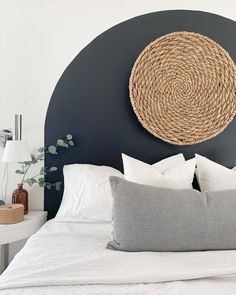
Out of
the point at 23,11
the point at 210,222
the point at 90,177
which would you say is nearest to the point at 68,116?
the point at 90,177

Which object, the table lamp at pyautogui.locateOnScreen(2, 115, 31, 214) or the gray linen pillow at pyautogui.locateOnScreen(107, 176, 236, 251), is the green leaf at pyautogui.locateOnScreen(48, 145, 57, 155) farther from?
the gray linen pillow at pyautogui.locateOnScreen(107, 176, 236, 251)

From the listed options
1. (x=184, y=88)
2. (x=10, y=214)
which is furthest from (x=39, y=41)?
(x=10, y=214)

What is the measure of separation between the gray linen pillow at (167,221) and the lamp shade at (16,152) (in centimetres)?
82

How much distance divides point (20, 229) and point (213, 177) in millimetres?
1252

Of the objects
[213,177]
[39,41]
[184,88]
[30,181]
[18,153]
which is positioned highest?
[39,41]

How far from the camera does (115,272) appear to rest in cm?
110

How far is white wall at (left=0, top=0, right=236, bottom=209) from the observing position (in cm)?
224

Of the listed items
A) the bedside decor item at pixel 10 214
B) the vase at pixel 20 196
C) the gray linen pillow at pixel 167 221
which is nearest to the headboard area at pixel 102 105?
the vase at pixel 20 196

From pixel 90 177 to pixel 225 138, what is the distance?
3.51ft

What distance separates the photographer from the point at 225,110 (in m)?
2.27

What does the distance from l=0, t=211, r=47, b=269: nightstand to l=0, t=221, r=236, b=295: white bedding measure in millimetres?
563

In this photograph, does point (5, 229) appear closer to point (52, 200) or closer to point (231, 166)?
point (52, 200)

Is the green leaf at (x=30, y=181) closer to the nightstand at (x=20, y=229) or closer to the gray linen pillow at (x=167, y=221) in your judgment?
the nightstand at (x=20, y=229)

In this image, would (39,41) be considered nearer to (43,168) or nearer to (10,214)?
(43,168)
